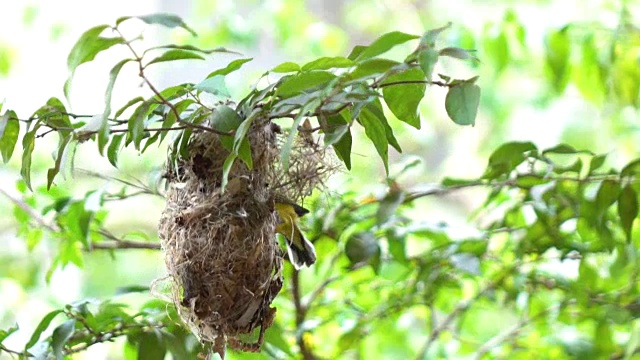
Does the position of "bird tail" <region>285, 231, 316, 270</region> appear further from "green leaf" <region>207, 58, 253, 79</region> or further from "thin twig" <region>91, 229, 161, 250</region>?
"thin twig" <region>91, 229, 161, 250</region>

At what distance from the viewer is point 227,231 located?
0.71 m

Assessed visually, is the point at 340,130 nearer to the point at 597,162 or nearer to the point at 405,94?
the point at 405,94

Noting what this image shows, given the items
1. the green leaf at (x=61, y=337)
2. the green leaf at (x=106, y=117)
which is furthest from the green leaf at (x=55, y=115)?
the green leaf at (x=61, y=337)

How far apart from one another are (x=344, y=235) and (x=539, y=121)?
67.5 inches

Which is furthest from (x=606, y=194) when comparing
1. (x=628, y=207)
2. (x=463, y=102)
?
(x=463, y=102)

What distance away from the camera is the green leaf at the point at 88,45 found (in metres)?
0.60

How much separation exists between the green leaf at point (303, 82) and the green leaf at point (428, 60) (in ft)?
0.27

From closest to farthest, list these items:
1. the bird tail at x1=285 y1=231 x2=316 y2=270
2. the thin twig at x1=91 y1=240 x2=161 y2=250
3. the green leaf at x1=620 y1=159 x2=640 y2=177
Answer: the bird tail at x1=285 y1=231 x2=316 y2=270 < the green leaf at x1=620 y1=159 x2=640 y2=177 < the thin twig at x1=91 y1=240 x2=161 y2=250

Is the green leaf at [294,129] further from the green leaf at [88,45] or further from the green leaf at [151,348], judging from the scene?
the green leaf at [151,348]

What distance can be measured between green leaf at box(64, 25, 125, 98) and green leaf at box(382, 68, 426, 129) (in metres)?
0.21

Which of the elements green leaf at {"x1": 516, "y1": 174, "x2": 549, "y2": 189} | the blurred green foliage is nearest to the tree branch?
the blurred green foliage

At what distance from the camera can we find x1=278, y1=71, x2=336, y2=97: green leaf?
2.06 feet

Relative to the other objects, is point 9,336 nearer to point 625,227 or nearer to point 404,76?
point 404,76

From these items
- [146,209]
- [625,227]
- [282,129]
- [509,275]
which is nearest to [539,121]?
[146,209]
